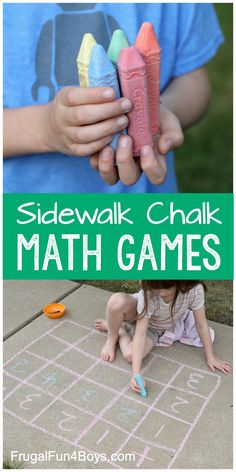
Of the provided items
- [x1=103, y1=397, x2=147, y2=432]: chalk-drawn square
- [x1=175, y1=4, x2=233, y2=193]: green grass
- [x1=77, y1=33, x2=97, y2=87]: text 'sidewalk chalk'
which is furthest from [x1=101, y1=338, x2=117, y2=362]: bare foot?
[x1=175, y1=4, x2=233, y2=193]: green grass

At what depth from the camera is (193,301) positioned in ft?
3.52

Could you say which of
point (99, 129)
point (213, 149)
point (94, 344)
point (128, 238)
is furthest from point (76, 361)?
point (213, 149)

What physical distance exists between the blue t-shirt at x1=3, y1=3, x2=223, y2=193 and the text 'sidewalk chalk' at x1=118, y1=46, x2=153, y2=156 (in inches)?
13.6

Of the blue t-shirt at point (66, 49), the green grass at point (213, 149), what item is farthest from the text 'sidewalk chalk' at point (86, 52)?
the green grass at point (213, 149)

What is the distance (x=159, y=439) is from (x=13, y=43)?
33.5 inches

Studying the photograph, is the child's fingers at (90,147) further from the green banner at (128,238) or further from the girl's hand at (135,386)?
the girl's hand at (135,386)

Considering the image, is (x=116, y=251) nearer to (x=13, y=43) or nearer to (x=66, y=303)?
(x=66, y=303)

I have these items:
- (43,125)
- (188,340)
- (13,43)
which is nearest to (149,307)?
(188,340)

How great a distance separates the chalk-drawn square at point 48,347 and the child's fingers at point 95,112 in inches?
20.4

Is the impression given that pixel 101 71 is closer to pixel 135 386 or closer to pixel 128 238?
pixel 128 238

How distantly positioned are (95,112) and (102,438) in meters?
0.58

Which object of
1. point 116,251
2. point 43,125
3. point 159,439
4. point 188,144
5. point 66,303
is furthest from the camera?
point 188,144

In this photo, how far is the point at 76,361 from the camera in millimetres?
1188

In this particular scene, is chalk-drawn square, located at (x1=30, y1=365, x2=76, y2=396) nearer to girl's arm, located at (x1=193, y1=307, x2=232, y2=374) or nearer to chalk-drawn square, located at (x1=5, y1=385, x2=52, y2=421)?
chalk-drawn square, located at (x1=5, y1=385, x2=52, y2=421)
